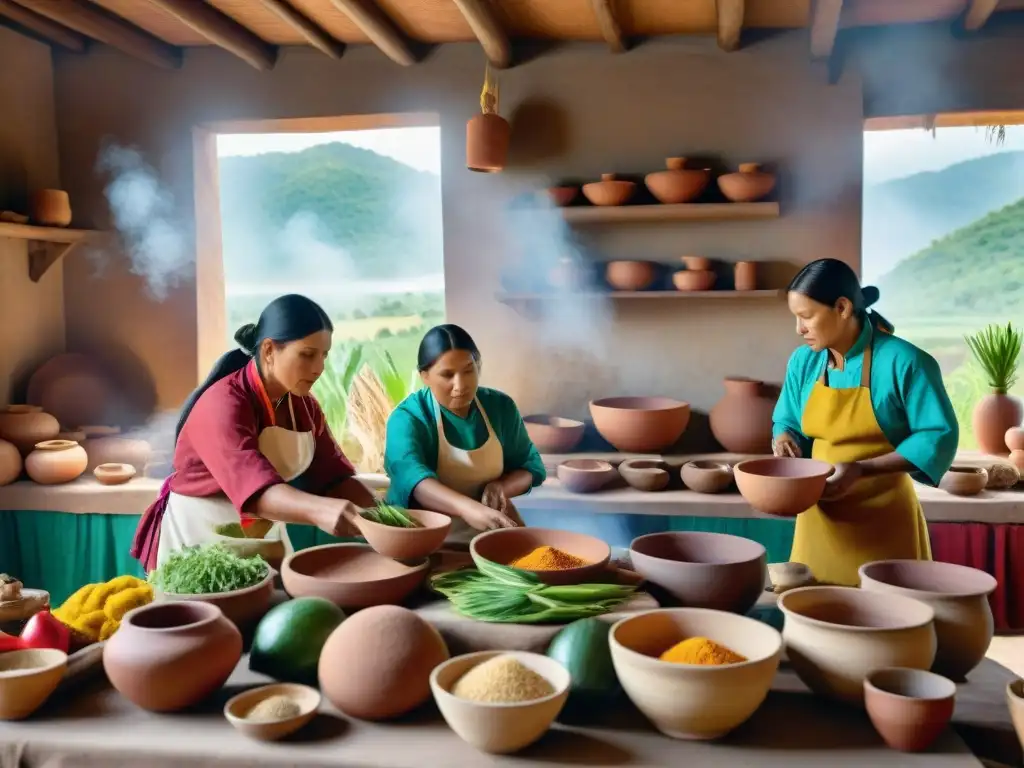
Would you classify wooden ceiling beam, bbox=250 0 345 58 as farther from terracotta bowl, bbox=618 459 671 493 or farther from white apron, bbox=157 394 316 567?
terracotta bowl, bbox=618 459 671 493

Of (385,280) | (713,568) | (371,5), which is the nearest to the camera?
(713,568)

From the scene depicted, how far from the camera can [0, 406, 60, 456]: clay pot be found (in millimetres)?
4266

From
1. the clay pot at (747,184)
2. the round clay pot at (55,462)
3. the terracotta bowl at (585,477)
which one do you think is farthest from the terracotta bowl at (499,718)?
the round clay pot at (55,462)

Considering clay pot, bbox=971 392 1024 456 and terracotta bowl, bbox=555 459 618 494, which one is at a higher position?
clay pot, bbox=971 392 1024 456

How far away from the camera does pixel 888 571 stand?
1.74 meters

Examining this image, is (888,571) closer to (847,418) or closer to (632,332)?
(847,418)

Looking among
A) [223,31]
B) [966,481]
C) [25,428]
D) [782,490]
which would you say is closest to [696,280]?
[966,481]

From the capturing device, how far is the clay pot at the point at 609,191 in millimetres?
4324

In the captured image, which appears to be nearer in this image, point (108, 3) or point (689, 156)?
point (108, 3)

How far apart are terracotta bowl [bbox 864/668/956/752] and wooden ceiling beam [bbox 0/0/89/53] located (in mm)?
4553

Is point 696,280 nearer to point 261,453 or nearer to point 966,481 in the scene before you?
point 966,481

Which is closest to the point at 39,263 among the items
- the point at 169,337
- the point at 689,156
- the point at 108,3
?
the point at 169,337

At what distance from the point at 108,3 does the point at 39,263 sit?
1.43 meters

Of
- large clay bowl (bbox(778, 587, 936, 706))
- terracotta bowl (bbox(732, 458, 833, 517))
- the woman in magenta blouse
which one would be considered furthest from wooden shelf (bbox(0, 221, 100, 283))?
large clay bowl (bbox(778, 587, 936, 706))
